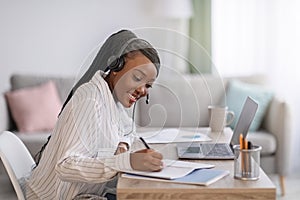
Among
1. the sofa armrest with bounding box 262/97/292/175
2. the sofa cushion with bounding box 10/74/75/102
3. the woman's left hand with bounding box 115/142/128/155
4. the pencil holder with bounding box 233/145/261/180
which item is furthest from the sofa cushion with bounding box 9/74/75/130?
the pencil holder with bounding box 233/145/261/180

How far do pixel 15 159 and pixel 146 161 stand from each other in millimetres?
557

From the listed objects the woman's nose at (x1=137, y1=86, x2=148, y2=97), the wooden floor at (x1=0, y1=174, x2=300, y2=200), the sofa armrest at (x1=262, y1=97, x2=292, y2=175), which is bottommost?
the wooden floor at (x1=0, y1=174, x2=300, y2=200)

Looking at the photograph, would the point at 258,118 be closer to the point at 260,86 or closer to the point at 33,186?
the point at 260,86

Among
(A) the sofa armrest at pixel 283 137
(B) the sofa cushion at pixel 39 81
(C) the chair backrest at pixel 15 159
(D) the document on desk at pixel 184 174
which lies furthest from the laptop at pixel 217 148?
(B) the sofa cushion at pixel 39 81

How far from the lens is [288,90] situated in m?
4.55

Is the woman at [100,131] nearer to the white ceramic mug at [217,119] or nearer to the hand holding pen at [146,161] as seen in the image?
the hand holding pen at [146,161]

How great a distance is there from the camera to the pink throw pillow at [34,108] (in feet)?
13.1

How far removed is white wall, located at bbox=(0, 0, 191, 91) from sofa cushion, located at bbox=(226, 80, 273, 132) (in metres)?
0.83

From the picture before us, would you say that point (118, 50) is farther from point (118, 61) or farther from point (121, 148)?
point (121, 148)

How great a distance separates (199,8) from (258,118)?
1149mm

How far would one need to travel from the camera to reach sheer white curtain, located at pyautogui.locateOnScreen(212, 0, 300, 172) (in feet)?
14.8

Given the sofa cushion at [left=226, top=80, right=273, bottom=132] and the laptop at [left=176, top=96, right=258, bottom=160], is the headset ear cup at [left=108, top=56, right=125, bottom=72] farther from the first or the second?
the sofa cushion at [left=226, top=80, right=273, bottom=132]

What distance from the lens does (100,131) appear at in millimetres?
1741

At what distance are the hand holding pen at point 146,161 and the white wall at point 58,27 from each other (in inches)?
116
